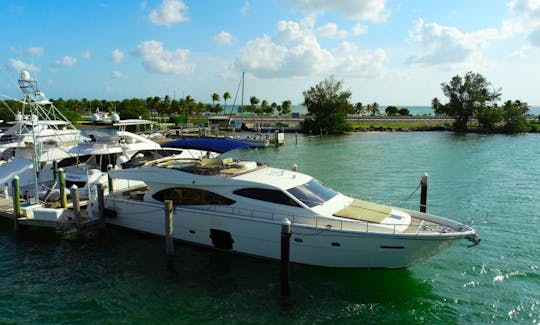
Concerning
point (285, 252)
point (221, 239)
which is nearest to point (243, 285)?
point (221, 239)

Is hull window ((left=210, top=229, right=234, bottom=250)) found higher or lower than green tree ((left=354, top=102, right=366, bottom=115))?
lower

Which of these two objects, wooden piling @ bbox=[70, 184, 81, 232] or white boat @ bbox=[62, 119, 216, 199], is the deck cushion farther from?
wooden piling @ bbox=[70, 184, 81, 232]

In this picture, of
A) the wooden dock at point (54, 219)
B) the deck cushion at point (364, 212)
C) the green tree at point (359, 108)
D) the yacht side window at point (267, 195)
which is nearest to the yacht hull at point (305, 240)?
the yacht side window at point (267, 195)

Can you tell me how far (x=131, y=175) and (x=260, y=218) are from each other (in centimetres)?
585

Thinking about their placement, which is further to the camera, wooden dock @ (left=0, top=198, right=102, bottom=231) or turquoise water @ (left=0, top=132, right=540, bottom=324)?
wooden dock @ (left=0, top=198, right=102, bottom=231)

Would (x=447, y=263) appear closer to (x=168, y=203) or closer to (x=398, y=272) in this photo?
(x=398, y=272)

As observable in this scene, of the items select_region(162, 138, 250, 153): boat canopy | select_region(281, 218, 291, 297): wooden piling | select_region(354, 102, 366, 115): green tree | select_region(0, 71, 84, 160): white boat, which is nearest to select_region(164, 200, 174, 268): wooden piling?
select_region(162, 138, 250, 153): boat canopy

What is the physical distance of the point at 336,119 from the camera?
81.9m

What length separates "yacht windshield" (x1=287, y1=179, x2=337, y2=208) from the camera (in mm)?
14336

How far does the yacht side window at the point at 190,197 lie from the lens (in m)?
15.1

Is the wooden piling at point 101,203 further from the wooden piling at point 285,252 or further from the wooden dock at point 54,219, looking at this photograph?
the wooden piling at point 285,252

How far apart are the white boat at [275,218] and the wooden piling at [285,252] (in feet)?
4.09

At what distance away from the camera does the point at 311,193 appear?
1476 cm

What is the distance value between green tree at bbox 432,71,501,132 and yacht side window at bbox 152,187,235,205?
3368 inches
